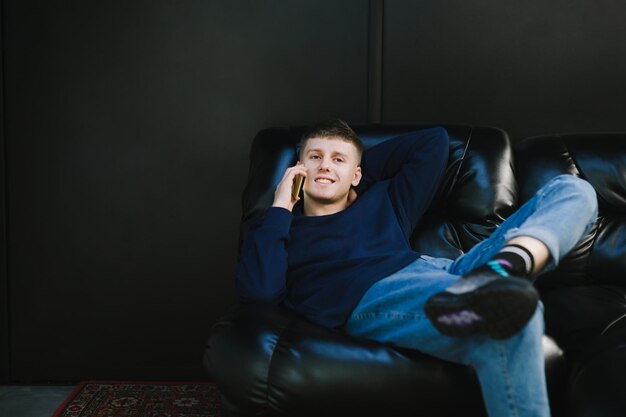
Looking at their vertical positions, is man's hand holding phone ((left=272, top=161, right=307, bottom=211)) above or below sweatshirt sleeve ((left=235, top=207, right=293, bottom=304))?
above

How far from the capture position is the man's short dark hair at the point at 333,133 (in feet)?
5.89

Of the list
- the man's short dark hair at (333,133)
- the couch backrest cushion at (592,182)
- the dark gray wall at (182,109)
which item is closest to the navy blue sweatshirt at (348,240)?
the man's short dark hair at (333,133)

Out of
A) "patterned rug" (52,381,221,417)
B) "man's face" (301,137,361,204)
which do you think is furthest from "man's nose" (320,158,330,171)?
"patterned rug" (52,381,221,417)

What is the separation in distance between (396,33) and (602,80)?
899mm

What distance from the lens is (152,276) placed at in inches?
97.4

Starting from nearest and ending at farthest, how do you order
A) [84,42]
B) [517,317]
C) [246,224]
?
1. [517,317]
2. [246,224]
3. [84,42]

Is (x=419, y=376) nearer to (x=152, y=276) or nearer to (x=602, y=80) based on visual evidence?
(x=152, y=276)

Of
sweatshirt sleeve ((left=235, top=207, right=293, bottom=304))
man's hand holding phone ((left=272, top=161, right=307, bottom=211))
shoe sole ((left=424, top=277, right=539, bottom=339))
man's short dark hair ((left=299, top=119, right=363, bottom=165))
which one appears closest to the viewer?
shoe sole ((left=424, top=277, right=539, bottom=339))

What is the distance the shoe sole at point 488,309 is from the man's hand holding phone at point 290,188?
0.71 metres

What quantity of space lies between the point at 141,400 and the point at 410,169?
1348mm

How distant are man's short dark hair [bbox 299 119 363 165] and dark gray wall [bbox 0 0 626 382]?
0.63 meters

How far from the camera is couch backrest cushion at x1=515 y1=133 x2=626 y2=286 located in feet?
6.17

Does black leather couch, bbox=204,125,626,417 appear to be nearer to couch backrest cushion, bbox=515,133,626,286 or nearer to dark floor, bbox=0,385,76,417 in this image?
couch backrest cushion, bbox=515,133,626,286

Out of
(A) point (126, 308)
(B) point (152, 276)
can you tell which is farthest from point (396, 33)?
(A) point (126, 308)
